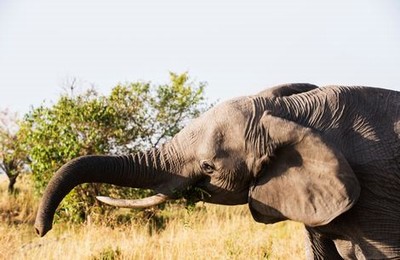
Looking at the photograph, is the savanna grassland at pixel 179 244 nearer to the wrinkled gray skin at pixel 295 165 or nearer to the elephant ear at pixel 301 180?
the wrinkled gray skin at pixel 295 165

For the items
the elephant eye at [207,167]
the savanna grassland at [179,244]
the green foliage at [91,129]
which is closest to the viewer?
the elephant eye at [207,167]

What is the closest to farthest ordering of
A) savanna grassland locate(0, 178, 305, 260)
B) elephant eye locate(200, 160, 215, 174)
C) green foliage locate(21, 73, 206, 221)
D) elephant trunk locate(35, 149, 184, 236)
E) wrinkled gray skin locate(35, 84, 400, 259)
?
1. elephant trunk locate(35, 149, 184, 236)
2. wrinkled gray skin locate(35, 84, 400, 259)
3. elephant eye locate(200, 160, 215, 174)
4. savanna grassland locate(0, 178, 305, 260)
5. green foliage locate(21, 73, 206, 221)

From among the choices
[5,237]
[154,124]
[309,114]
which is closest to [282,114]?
[309,114]

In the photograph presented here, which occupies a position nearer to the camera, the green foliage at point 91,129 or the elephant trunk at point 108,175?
the elephant trunk at point 108,175

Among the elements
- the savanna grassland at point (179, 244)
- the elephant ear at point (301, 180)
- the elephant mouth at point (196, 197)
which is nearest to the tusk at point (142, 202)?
the elephant mouth at point (196, 197)

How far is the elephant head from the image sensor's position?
467 cm

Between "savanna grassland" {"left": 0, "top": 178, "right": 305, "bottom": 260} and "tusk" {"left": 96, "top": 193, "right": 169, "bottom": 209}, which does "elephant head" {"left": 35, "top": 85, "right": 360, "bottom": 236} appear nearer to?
"tusk" {"left": 96, "top": 193, "right": 169, "bottom": 209}

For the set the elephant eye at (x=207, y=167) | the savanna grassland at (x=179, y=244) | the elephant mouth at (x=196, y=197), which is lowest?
the savanna grassland at (x=179, y=244)

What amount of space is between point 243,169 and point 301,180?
46 centimetres

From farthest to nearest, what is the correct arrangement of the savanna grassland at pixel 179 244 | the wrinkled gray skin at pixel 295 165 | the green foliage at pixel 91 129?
the green foliage at pixel 91 129
the savanna grassland at pixel 179 244
the wrinkled gray skin at pixel 295 165

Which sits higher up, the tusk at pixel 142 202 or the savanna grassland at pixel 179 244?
the tusk at pixel 142 202

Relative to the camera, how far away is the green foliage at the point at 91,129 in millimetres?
12148

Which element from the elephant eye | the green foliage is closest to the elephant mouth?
the elephant eye

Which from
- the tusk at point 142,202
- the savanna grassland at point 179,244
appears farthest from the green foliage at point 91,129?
the tusk at point 142,202
